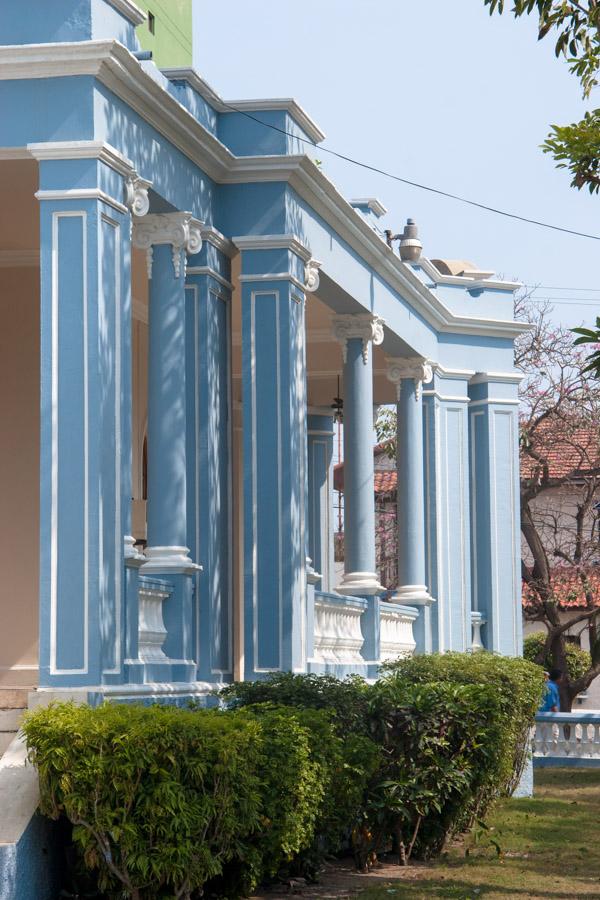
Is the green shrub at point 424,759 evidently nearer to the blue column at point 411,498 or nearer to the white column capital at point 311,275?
the white column capital at point 311,275

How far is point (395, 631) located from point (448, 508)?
235 centimetres

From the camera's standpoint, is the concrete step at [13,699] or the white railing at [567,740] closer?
the concrete step at [13,699]

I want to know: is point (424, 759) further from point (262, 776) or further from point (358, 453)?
point (358, 453)

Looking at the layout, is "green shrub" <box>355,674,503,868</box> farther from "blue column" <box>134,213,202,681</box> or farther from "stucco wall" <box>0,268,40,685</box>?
"stucco wall" <box>0,268,40,685</box>

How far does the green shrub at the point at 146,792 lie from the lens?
791cm

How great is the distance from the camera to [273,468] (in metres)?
12.2

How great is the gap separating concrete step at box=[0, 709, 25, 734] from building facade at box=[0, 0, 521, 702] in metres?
0.73

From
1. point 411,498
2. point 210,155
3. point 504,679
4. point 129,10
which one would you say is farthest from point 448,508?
point 129,10

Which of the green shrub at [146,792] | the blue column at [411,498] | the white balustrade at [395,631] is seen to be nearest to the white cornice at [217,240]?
the white balustrade at [395,631]

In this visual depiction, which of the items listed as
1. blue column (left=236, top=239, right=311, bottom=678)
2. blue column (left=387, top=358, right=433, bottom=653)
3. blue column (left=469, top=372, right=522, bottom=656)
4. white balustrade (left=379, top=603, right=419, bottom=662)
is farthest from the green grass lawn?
blue column (left=469, top=372, right=522, bottom=656)

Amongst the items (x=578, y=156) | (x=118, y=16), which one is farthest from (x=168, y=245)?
(x=578, y=156)

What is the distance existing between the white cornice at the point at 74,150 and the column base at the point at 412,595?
8521 millimetres

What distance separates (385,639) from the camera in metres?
16.0

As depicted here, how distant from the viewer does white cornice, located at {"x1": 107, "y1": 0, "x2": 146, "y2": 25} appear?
397 inches
